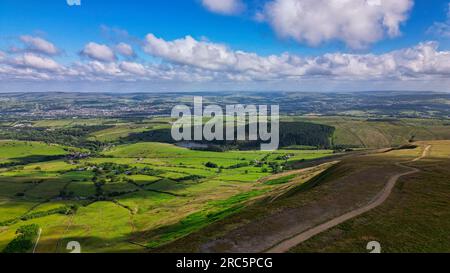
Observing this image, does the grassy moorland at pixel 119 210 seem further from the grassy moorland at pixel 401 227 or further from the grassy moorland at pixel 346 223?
the grassy moorland at pixel 401 227

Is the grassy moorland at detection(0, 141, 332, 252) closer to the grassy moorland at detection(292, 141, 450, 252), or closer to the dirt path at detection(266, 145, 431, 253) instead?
the dirt path at detection(266, 145, 431, 253)

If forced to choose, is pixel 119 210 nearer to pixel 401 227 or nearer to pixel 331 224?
pixel 331 224

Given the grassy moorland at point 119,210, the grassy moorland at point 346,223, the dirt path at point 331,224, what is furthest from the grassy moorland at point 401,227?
the grassy moorland at point 119,210

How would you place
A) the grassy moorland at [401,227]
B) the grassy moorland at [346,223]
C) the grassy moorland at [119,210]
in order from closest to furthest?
1. the grassy moorland at [401,227]
2. the grassy moorland at [346,223]
3. the grassy moorland at [119,210]

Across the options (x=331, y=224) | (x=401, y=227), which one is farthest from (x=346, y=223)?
(x=401, y=227)

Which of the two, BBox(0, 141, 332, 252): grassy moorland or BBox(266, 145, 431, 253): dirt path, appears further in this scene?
BBox(0, 141, 332, 252): grassy moorland

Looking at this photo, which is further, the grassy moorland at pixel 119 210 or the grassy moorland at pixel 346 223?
the grassy moorland at pixel 119 210

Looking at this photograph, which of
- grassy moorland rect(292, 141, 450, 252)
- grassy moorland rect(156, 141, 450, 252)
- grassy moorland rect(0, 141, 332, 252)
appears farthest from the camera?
grassy moorland rect(0, 141, 332, 252)

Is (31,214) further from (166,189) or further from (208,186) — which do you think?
(208,186)

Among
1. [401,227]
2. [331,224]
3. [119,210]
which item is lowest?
[119,210]

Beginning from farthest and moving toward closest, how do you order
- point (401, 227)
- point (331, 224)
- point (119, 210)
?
point (119, 210) < point (331, 224) < point (401, 227)

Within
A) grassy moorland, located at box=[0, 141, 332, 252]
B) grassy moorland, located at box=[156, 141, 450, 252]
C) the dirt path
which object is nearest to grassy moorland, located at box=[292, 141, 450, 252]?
A: grassy moorland, located at box=[156, 141, 450, 252]

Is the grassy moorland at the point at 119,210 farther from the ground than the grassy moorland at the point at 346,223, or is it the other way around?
the grassy moorland at the point at 346,223

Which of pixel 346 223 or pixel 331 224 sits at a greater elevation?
pixel 346 223
